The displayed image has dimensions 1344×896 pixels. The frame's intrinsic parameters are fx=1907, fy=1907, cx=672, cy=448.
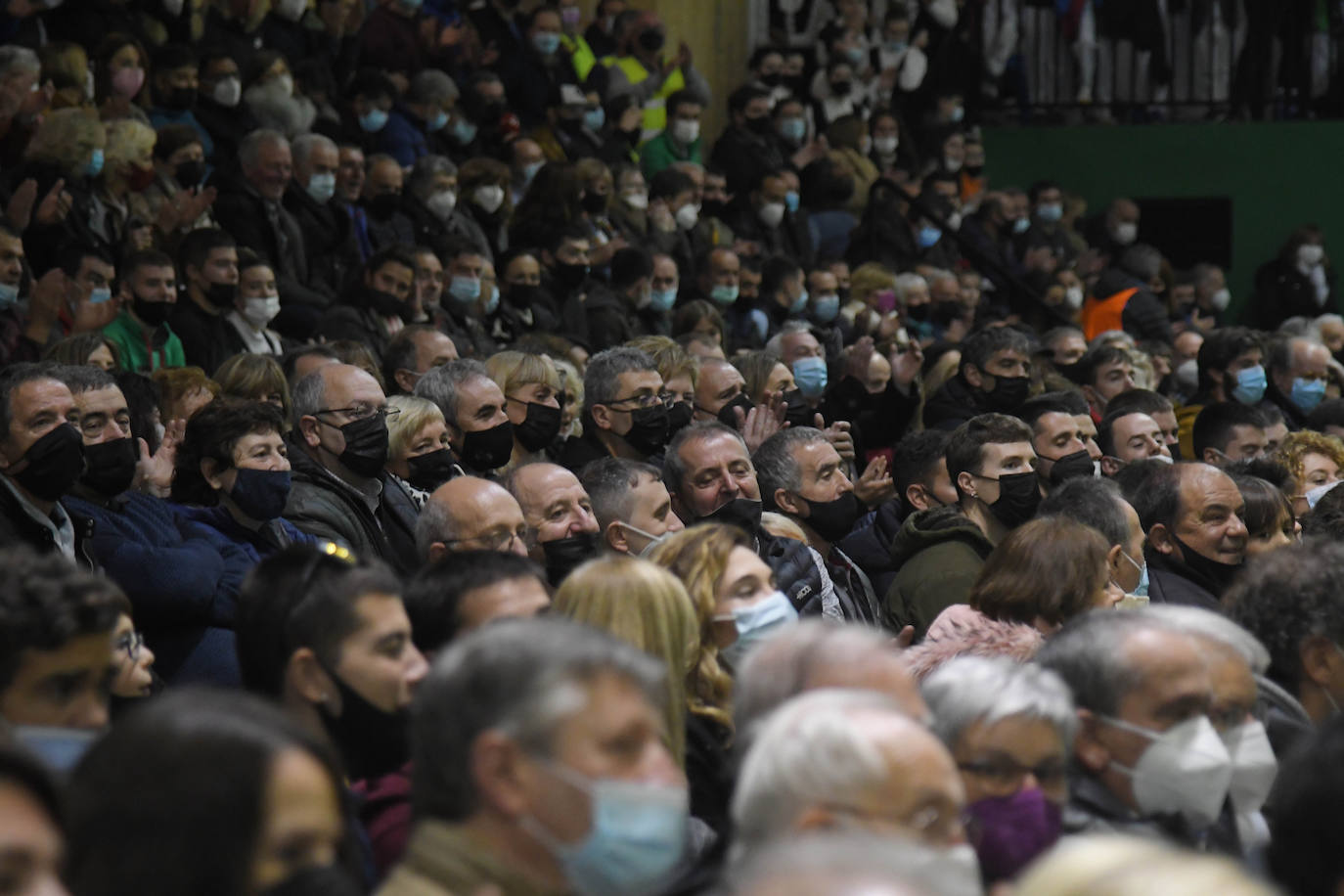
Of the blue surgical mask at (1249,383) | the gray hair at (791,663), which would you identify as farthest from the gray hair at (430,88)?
the gray hair at (791,663)

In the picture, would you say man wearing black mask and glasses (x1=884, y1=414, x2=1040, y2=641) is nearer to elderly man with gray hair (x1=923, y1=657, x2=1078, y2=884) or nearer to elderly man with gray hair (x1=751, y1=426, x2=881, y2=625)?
elderly man with gray hair (x1=751, y1=426, x2=881, y2=625)

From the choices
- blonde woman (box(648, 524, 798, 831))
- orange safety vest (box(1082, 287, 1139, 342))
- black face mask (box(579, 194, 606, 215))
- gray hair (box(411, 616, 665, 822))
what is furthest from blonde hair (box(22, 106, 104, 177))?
orange safety vest (box(1082, 287, 1139, 342))

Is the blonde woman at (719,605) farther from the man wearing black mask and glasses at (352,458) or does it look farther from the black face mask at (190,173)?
the black face mask at (190,173)

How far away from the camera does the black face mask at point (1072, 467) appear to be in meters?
7.30

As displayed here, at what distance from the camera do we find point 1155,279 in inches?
617

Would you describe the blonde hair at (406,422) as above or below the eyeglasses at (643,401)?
above

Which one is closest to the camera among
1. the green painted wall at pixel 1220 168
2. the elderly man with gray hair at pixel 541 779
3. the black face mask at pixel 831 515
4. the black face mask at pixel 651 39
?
the elderly man with gray hair at pixel 541 779

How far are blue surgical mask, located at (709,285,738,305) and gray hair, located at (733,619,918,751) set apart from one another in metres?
8.28

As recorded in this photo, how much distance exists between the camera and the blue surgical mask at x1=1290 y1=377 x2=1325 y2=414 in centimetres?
970

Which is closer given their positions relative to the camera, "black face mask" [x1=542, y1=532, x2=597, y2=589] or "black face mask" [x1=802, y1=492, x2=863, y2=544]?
"black face mask" [x1=542, y1=532, x2=597, y2=589]

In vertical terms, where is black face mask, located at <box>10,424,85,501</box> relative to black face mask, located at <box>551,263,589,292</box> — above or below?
above

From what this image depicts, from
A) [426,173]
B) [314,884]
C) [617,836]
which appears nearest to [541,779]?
[617,836]

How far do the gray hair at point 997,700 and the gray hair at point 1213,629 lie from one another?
0.44m

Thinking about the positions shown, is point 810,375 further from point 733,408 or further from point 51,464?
point 51,464
